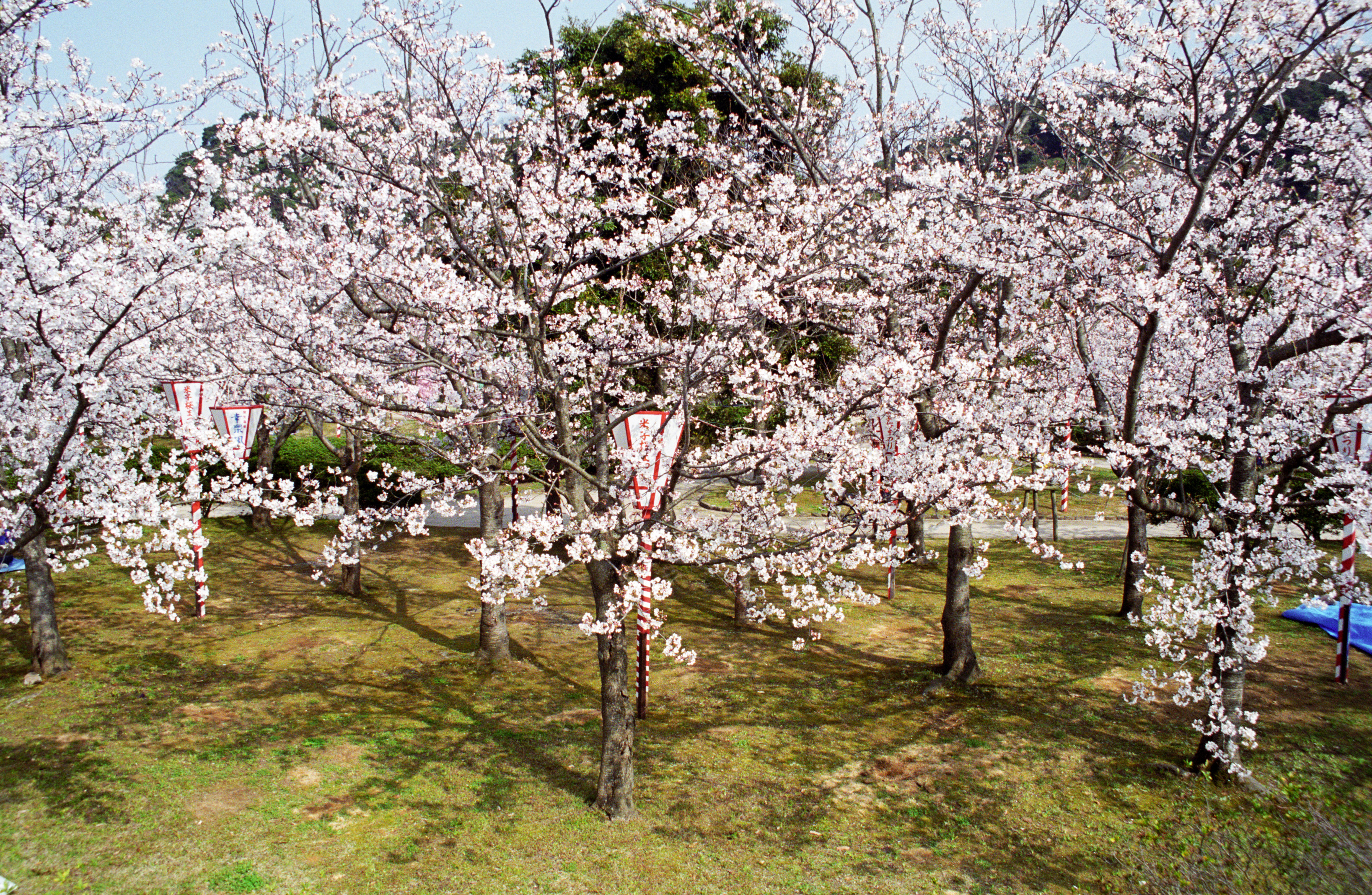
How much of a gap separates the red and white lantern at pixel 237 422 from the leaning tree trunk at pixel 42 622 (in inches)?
101

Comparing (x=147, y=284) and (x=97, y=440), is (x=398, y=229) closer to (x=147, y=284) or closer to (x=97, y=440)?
(x=147, y=284)

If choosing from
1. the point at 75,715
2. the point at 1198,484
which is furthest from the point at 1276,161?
the point at 75,715

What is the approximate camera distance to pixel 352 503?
40.2 feet

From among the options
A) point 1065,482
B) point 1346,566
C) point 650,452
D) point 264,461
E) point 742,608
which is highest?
point 650,452

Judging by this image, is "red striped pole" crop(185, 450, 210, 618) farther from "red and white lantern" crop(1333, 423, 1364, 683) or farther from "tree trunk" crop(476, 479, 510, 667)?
"red and white lantern" crop(1333, 423, 1364, 683)

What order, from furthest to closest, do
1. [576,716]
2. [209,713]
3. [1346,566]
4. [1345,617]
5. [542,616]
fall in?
[542,616], [1346,566], [1345,617], [576,716], [209,713]

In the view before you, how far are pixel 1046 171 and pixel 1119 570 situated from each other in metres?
8.46

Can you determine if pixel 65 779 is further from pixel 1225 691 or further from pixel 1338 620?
pixel 1338 620

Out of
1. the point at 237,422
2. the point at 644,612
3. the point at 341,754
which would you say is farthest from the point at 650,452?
the point at 237,422

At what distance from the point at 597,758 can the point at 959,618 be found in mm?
4528

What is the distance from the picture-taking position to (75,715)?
8.17m

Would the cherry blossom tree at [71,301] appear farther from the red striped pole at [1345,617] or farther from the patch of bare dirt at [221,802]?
the red striped pole at [1345,617]

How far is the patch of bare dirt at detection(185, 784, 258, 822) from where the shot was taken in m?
6.33

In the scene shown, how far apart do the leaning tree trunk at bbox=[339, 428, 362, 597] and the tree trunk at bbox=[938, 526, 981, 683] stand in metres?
8.08
